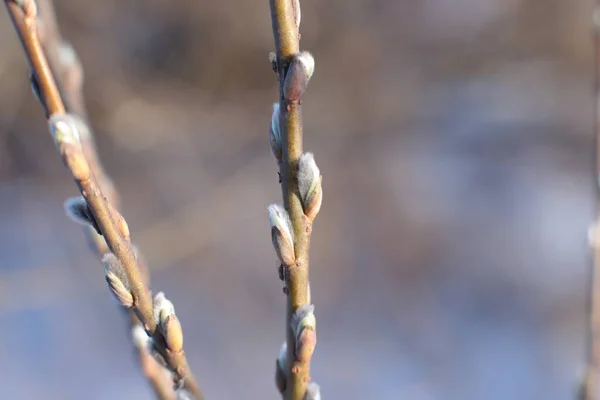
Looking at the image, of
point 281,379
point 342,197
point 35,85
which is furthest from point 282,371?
point 342,197

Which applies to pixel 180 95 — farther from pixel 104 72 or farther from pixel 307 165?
pixel 307 165

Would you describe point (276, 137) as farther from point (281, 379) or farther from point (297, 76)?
point (281, 379)

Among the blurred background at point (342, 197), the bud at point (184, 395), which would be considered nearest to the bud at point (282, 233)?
the bud at point (184, 395)

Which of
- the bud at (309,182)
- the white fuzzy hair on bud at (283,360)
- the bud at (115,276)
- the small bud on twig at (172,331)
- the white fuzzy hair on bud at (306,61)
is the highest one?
the white fuzzy hair on bud at (306,61)

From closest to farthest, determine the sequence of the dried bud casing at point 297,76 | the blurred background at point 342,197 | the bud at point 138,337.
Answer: the dried bud casing at point 297,76 → the bud at point 138,337 → the blurred background at point 342,197

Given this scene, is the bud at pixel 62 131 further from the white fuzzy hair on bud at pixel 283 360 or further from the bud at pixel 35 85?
the white fuzzy hair on bud at pixel 283 360

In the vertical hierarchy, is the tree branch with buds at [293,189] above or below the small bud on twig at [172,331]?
above

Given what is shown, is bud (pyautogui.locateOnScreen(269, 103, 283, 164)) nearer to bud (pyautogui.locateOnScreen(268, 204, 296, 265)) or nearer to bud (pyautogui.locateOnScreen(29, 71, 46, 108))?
bud (pyautogui.locateOnScreen(268, 204, 296, 265))
